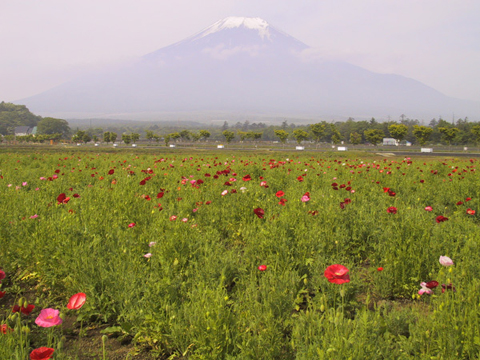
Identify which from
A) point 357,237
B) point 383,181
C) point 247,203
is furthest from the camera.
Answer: point 383,181

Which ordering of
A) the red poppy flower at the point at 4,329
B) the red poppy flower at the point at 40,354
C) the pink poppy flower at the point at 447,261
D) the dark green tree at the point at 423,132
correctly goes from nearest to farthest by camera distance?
the red poppy flower at the point at 40,354, the red poppy flower at the point at 4,329, the pink poppy flower at the point at 447,261, the dark green tree at the point at 423,132

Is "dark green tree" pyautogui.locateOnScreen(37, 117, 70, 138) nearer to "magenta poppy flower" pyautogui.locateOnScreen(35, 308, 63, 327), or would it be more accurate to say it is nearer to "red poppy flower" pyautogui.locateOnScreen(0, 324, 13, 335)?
"red poppy flower" pyautogui.locateOnScreen(0, 324, 13, 335)

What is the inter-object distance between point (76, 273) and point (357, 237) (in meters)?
3.06

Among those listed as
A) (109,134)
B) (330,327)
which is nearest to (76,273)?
(330,327)

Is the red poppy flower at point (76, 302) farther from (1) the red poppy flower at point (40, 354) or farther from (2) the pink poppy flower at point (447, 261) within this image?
(2) the pink poppy flower at point (447, 261)

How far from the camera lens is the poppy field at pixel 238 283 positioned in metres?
1.93

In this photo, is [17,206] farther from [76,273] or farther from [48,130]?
[48,130]

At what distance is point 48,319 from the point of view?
1.70 metres

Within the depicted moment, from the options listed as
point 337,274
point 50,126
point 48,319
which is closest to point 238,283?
point 337,274

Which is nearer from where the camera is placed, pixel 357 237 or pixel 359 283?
pixel 359 283

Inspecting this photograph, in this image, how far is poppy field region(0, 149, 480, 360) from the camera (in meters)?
1.93

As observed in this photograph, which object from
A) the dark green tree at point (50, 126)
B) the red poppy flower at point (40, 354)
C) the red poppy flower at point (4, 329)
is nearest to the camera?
the red poppy flower at point (40, 354)

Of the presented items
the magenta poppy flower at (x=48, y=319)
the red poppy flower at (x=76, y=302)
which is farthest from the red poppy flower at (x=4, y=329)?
the red poppy flower at (x=76, y=302)

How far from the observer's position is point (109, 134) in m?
105
